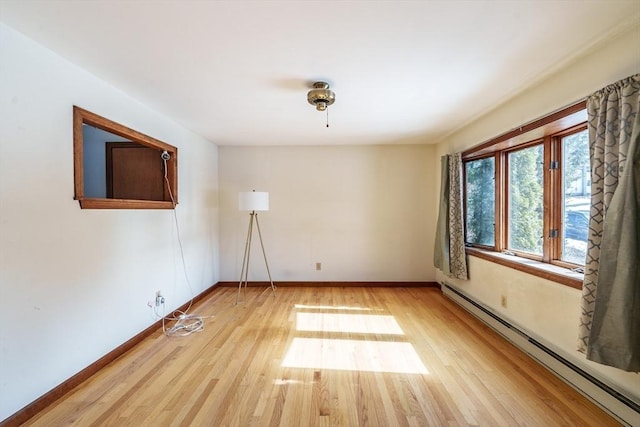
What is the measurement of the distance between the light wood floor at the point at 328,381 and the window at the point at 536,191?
89 centimetres

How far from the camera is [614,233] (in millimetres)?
1458

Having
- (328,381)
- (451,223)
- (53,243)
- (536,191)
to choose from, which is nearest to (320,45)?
(53,243)

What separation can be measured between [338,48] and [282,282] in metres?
3.47

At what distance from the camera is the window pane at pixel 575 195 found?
6.75ft

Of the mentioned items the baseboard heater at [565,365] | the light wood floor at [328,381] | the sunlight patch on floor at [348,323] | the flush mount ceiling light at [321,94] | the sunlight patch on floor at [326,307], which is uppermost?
the flush mount ceiling light at [321,94]

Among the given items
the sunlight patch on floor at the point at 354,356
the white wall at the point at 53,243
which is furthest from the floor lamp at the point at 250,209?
the sunlight patch on floor at the point at 354,356

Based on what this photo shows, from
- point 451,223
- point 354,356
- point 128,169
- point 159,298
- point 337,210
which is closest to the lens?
point 354,356

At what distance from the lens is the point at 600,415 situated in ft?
5.27

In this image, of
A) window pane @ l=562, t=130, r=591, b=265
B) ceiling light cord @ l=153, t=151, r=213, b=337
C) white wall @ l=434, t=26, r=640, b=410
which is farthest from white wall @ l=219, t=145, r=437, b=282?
window pane @ l=562, t=130, r=591, b=265

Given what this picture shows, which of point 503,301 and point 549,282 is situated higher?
point 549,282

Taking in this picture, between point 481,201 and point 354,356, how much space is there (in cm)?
247

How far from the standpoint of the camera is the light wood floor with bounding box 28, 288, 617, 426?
5.31 ft

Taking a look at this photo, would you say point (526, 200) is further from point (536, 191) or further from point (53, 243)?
point (53, 243)

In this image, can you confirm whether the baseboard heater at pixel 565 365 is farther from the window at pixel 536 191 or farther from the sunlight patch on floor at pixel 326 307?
the sunlight patch on floor at pixel 326 307
